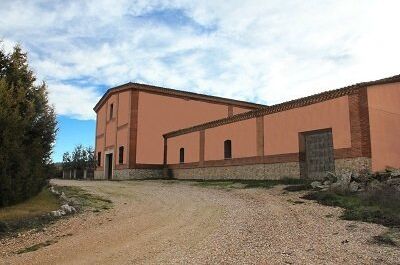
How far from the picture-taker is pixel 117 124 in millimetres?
39438

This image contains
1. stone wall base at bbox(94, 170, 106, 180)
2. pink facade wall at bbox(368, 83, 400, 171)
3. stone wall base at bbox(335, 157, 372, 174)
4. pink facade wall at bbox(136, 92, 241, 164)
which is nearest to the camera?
stone wall base at bbox(335, 157, 372, 174)

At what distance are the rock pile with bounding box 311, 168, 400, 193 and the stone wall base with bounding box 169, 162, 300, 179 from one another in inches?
179

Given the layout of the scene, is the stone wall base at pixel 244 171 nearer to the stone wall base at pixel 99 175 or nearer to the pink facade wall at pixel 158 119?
the pink facade wall at pixel 158 119

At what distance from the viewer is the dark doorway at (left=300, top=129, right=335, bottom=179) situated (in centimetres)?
2117

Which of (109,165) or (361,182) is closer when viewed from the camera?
(361,182)

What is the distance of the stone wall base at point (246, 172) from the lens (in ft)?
75.7

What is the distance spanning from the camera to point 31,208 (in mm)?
14523

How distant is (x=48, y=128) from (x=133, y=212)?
5.84 m

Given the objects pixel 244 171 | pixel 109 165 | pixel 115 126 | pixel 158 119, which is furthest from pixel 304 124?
pixel 109 165

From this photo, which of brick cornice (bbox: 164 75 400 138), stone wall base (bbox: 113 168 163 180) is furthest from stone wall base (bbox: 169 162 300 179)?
brick cornice (bbox: 164 75 400 138)

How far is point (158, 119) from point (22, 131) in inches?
913

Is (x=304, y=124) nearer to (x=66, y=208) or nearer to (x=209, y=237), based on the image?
(x=66, y=208)

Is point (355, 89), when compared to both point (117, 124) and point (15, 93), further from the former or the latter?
point (117, 124)

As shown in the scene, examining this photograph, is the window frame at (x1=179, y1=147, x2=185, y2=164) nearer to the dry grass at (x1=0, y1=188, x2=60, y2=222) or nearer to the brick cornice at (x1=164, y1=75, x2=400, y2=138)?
the brick cornice at (x1=164, y1=75, x2=400, y2=138)
